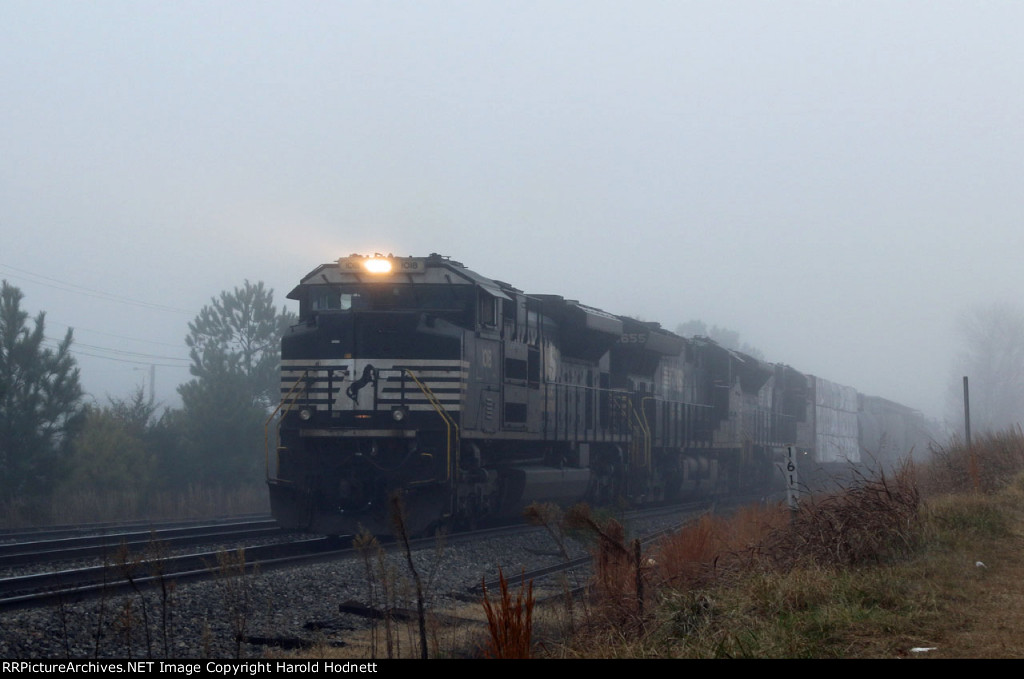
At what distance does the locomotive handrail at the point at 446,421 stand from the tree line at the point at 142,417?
1297cm

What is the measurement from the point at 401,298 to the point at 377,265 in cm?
59

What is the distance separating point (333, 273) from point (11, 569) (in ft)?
18.9

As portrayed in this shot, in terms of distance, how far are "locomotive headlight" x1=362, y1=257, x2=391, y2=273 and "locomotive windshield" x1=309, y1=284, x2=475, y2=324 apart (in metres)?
0.22

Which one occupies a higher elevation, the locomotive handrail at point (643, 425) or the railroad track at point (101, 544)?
the locomotive handrail at point (643, 425)

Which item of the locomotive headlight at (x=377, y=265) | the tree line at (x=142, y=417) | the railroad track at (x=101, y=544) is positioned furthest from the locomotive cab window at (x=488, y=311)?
the tree line at (x=142, y=417)

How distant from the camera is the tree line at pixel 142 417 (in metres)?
22.7

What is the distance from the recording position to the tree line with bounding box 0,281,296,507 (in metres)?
22.7

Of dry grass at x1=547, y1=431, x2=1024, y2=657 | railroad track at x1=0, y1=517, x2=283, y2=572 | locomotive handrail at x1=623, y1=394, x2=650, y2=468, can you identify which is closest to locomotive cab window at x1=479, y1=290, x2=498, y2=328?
railroad track at x1=0, y1=517, x2=283, y2=572

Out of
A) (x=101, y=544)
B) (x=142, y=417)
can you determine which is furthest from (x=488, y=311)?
(x=142, y=417)

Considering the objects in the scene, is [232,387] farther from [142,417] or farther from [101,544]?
[101,544]

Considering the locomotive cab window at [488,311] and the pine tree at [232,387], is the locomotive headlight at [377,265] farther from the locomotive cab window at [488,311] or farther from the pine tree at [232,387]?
the pine tree at [232,387]
